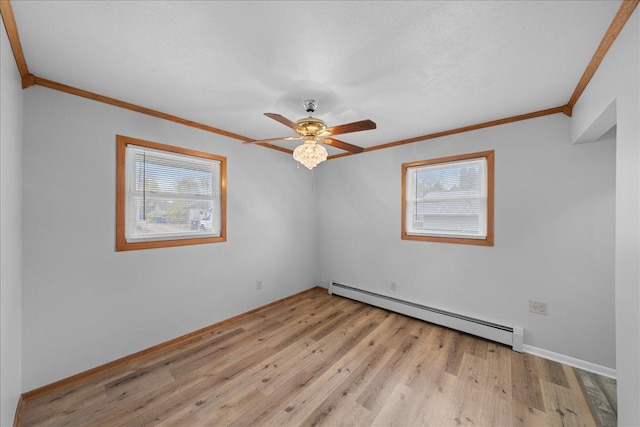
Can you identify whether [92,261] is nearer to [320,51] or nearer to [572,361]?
[320,51]

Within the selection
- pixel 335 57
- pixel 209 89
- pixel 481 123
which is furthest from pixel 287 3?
pixel 481 123

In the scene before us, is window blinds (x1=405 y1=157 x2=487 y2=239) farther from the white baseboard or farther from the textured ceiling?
the white baseboard

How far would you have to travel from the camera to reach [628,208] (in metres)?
1.26

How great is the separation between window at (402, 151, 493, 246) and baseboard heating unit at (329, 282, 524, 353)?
885 mm

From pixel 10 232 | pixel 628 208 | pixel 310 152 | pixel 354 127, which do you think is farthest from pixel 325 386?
pixel 10 232

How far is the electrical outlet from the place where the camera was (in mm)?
2365

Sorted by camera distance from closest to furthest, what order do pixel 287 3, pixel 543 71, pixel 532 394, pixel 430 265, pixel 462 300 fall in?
pixel 287 3 → pixel 543 71 → pixel 532 394 → pixel 462 300 → pixel 430 265

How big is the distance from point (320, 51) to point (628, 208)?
6.34 feet

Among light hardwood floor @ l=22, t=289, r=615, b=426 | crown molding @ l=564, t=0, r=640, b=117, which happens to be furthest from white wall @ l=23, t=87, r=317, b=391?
crown molding @ l=564, t=0, r=640, b=117

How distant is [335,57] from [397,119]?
1271 millimetres

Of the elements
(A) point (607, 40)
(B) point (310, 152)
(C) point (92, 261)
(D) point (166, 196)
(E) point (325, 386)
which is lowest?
(E) point (325, 386)

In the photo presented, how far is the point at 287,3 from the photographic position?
1.17 m

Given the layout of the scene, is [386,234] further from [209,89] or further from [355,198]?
→ [209,89]

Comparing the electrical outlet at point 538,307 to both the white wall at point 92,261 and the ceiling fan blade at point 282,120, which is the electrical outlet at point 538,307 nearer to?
the ceiling fan blade at point 282,120
